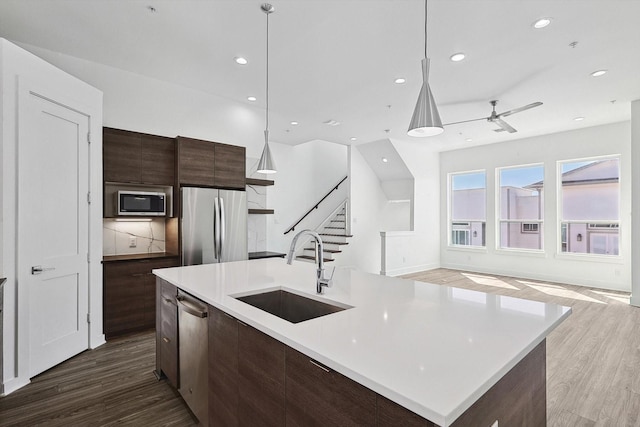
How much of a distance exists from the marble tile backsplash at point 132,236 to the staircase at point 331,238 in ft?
9.48

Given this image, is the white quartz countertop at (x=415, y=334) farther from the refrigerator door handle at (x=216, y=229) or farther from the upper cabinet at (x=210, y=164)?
the upper cabinet at (x=210, y=164)

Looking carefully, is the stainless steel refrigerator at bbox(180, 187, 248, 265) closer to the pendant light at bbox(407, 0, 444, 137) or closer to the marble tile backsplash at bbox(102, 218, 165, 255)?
the marble tile backsplash at bbox(102, 218, 165, 255)

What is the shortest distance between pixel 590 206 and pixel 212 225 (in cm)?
704

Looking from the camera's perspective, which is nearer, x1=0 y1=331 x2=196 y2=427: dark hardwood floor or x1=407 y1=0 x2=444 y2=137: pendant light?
x1=407 y1=0 x2=444 y2=137: pendant light

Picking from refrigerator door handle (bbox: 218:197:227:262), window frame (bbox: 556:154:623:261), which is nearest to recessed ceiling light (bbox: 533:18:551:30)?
refrigerator door handle (bbox: 218:197:227:262)

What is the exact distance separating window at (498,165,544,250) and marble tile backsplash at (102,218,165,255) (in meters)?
7.21

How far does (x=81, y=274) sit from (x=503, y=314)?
12.2 feet

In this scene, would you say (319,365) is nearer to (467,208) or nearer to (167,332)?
(167,332)

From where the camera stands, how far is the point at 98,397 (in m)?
2.45

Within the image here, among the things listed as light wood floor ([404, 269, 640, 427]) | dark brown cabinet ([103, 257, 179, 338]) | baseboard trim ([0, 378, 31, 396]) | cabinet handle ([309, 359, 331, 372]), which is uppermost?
cabinet handle ([309, 359, 331, 372])

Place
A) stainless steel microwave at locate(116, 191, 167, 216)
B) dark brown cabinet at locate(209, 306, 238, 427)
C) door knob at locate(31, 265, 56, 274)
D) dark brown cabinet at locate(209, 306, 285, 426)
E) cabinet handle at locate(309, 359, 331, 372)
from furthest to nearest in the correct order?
1. stainless steel microwave at locate(116, 191, 167, 216)
2. door knob at locate(31, 265, 56, 274)
3. dark brown cabinet at locate(209, 306, 238, 427)
4. dark brown cabinet at locate(209, 306, 285, 426)
5. cabinet handle at locate(309, 359, 331, 372)

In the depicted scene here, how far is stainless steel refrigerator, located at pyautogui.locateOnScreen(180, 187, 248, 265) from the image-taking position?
13.3 feet

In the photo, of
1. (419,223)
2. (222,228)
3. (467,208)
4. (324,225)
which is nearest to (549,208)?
(467,208)

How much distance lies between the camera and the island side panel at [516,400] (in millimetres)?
990
